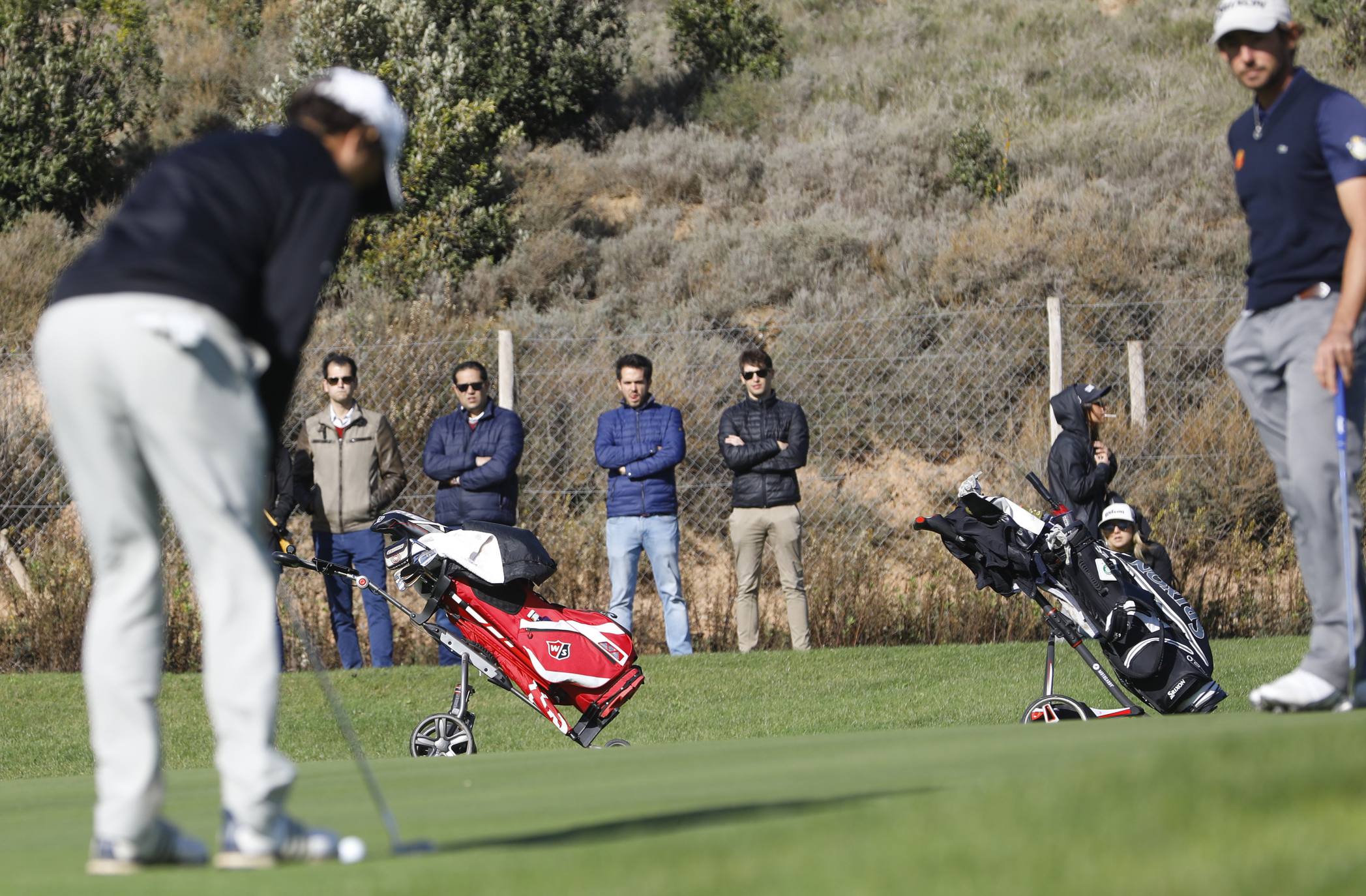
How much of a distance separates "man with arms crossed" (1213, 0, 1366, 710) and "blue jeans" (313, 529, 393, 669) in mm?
7899

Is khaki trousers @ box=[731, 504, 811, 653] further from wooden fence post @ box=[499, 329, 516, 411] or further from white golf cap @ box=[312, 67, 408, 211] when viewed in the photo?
white golf cap @ box=[312, 67, 408, 211]

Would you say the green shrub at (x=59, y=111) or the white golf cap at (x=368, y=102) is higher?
the green shrub at (x=59, y=111)

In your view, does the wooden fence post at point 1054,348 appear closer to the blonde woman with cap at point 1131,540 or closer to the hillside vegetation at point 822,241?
the hillside vegetation at point 822,241

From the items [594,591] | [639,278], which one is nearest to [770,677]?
[594,591]

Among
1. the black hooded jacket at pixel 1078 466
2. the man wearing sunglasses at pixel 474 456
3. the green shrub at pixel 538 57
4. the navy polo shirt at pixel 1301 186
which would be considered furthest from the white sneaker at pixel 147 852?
the green shrub at pixel 538 57

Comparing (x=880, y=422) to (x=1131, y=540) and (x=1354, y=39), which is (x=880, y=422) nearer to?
(x=1131, y=540)

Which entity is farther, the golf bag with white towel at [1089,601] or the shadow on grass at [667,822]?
the golf bag with white towel at [1089,601]

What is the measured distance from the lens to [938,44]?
32.2 metres

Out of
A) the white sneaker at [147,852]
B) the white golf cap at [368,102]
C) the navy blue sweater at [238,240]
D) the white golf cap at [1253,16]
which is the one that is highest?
the white golf cap at [1253,16]

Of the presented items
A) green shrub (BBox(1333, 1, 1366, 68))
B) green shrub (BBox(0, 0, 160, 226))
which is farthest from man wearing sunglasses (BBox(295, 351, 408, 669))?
green shrub (BBox(1333, 1, 1366, 68))

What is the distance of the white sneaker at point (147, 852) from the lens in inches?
140

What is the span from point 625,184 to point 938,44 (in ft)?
28.0

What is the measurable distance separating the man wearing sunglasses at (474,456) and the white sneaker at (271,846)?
329 inches

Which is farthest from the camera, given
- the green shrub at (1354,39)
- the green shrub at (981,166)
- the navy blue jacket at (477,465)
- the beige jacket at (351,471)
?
the green shrub at (1354,39)
